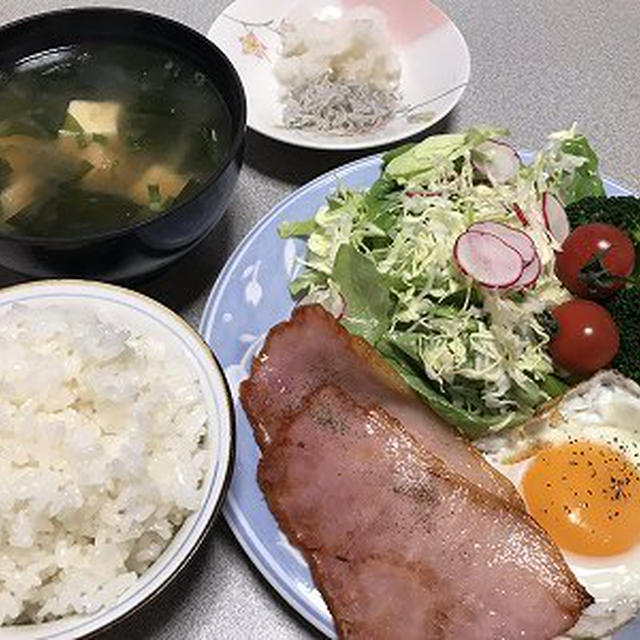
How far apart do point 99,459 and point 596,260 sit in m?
1.21

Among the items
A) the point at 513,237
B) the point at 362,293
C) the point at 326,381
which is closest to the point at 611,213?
the point at 513,237

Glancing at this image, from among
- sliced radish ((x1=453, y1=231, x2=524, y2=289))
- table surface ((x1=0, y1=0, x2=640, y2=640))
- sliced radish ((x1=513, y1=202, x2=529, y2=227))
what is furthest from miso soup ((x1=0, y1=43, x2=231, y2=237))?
sliced radish ((x1=513, y1=202, x2=529, y2=227))

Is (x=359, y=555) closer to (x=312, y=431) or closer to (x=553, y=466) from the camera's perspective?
(x=312, y=431)

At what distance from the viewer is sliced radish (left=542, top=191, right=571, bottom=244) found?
221 centimetres

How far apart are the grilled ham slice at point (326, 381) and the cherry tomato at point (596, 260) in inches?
18.9

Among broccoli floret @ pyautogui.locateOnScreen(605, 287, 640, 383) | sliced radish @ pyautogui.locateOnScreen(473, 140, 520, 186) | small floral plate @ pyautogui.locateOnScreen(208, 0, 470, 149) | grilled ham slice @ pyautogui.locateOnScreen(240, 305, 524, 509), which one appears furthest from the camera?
small floral plate @ pyautogui.locateOnScreen(208, 0, 470, 149)

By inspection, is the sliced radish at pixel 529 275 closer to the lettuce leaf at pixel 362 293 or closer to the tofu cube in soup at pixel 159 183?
the lettuce leaf at pixel 362 293

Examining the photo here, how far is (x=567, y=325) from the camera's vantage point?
2.02 meters

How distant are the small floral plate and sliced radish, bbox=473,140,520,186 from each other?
0.22 meters

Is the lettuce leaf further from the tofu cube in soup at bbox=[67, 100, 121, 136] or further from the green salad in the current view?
the tofu cube in soup at bbox=[67, 100, 121, 136]

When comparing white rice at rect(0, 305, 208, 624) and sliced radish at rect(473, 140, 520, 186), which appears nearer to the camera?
white rice at rect(0, 305, 208, 624)

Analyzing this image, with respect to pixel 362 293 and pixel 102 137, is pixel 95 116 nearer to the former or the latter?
pixel 102 137

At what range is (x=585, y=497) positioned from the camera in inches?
74.4

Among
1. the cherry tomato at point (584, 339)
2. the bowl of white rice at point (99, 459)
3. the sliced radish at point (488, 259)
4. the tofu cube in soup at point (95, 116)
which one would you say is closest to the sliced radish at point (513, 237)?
the sliced radish at point (488, 259)
